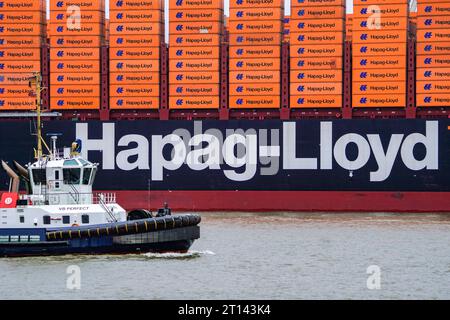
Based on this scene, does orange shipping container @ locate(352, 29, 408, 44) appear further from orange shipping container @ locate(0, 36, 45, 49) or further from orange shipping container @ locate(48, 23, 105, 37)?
orange shipping container @ locate(0, 36, 45, 49)

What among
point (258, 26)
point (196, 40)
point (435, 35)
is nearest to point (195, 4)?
point (196, 40)

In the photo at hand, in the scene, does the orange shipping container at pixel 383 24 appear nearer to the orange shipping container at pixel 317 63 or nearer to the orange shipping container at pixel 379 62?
the orange shipping container at pixel 379 62

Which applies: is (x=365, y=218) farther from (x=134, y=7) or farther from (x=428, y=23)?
(x=134, y=7)

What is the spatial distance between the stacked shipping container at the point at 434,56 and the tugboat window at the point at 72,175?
23745mm

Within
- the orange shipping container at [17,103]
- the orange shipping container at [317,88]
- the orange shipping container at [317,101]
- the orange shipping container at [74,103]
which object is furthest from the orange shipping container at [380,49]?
the orange shipping container at [17,103]

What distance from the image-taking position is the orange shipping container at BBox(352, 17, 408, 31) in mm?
53406

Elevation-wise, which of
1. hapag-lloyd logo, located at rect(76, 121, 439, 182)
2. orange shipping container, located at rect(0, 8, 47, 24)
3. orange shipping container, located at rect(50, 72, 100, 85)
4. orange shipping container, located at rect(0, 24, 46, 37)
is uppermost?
orange shipping container, located at rect(0, 8, 47, 24)

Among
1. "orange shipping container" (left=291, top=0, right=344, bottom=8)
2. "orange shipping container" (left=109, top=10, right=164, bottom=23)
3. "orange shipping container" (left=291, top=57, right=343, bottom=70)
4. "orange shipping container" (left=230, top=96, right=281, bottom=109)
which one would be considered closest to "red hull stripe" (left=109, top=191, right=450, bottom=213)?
"orange shipping container" (left=230, top=96, right=281, bottom=109)

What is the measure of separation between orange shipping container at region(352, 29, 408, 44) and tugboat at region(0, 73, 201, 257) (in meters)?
22.4

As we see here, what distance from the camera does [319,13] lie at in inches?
2121

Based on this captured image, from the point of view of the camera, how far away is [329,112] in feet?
179

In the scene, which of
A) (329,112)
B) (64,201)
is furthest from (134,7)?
(64,201)
